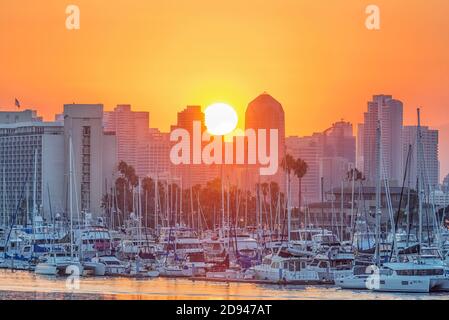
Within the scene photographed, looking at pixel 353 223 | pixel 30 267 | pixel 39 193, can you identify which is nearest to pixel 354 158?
pixel 39 193

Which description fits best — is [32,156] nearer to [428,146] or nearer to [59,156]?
[59,156]

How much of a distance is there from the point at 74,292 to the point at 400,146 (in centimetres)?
2721

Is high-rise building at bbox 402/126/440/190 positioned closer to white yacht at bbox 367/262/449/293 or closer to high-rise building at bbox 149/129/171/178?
white yacht at bbox 367/262/449/293

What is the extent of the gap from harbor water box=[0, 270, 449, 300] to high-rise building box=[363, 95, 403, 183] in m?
7.59

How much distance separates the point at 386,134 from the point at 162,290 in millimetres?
26896

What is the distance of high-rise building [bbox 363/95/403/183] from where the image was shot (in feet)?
115

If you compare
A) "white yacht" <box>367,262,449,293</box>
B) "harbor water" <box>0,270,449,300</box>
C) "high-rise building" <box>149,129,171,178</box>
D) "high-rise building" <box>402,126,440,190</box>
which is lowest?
"harbor water" <box>0,270,449,300</box>

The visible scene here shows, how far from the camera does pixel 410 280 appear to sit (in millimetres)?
21500

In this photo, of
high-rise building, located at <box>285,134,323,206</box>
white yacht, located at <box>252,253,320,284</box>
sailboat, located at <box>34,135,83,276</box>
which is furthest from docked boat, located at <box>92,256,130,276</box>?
high-rise building, located at <box>285,134,323,206</box>

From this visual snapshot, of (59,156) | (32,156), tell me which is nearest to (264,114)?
(59,156)

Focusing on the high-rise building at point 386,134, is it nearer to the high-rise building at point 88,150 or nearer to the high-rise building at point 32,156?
the high-rise building at point 88,150

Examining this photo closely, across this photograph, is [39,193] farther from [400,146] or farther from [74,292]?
[74,292]

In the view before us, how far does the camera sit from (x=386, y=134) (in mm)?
46844

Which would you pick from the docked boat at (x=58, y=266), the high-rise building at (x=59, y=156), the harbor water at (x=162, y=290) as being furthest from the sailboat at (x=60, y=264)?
the high-rise building at (x=59, y=156)
